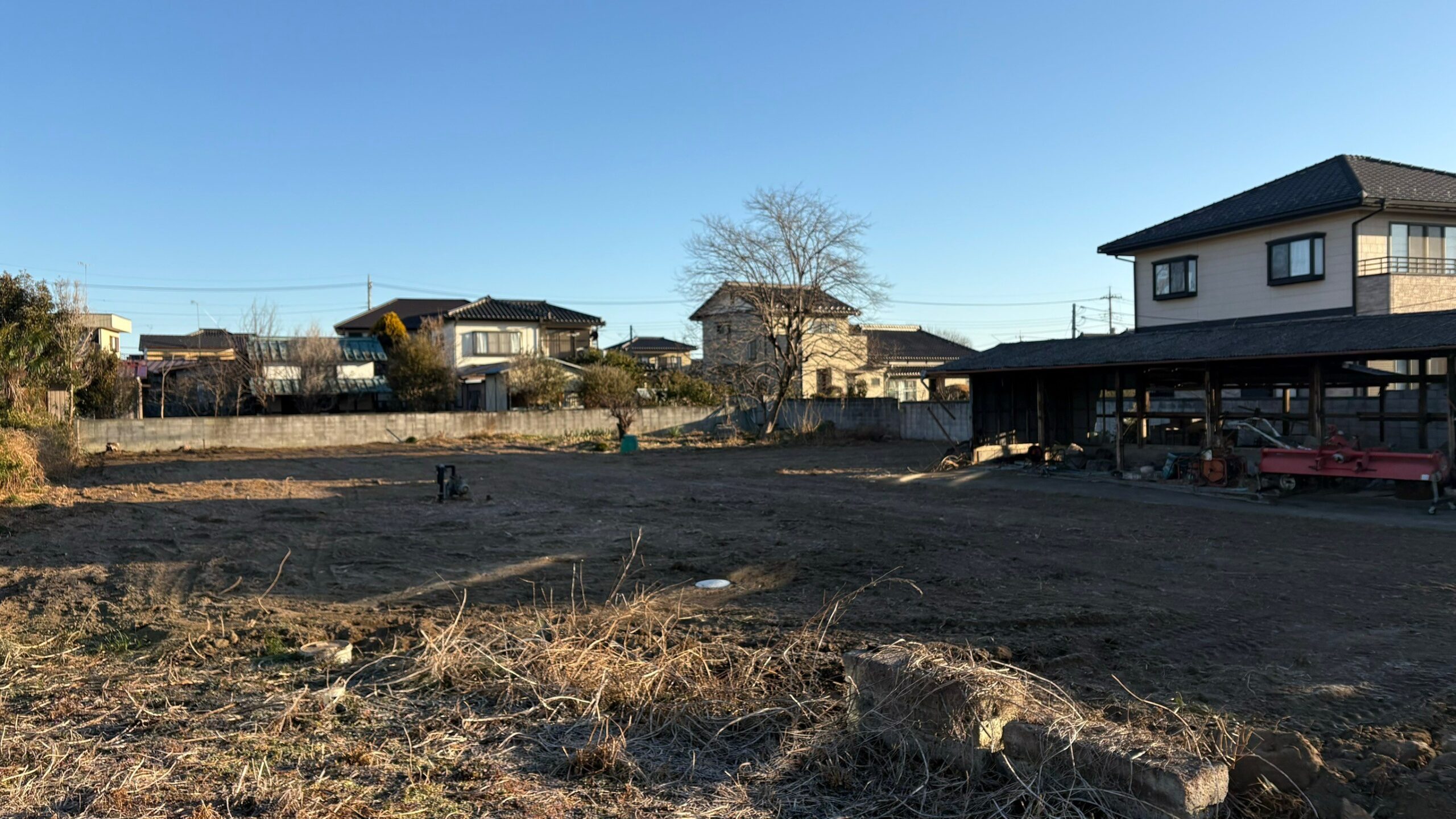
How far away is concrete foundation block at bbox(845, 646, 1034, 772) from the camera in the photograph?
4.08m

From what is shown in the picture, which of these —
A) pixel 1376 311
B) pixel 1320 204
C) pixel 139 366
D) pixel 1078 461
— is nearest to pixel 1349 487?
pixel 1078 461

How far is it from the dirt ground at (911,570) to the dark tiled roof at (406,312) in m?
36.7

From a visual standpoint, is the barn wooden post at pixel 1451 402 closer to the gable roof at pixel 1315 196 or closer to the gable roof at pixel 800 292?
the gable roof at pixel 1315 196

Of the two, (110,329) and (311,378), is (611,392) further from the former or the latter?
(110,329)

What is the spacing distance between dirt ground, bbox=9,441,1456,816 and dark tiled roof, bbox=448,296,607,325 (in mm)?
27330

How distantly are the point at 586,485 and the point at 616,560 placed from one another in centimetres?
825

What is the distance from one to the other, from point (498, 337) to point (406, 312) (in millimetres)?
15474

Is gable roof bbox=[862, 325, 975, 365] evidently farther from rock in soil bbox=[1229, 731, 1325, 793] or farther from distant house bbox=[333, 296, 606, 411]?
rock in soil bbox=[1229, 731, 1325, 793]

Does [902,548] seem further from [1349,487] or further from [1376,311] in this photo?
[1376,311]

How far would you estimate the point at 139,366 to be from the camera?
114ft

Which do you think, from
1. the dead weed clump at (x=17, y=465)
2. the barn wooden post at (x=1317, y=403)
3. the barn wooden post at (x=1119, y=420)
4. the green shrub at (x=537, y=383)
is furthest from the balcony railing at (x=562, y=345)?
the barn wooden post at (x=1317, y=403)

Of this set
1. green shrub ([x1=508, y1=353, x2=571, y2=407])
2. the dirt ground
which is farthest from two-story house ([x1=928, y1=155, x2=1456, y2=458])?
green shrub ([x1=508, y1=353, x2=571, y2=407])

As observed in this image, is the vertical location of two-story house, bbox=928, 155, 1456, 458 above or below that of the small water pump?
above

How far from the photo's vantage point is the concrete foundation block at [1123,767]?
345 centimetres
